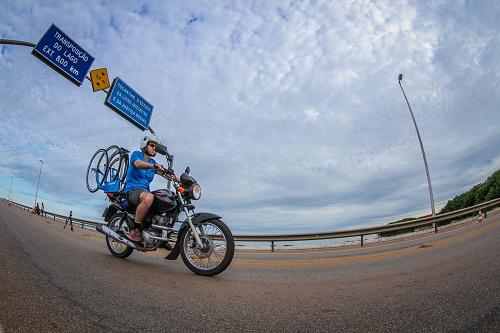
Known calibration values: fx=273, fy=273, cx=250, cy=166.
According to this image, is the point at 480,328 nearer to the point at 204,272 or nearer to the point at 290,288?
the point at 290,288

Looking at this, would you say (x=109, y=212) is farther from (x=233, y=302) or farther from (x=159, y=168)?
(x=233, y=302)

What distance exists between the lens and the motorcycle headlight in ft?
13.5

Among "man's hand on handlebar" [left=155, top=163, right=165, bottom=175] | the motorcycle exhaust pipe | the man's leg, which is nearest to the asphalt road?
the motorcycle exhaust pipe

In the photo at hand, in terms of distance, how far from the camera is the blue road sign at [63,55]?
9.34 m

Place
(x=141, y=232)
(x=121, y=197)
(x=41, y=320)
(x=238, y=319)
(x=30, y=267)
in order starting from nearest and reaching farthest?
(x=41, y=320) < (x=238, y=319) < (x=30, y=267) < (x=141, y=232) < (x=121, y=197)

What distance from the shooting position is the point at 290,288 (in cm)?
338

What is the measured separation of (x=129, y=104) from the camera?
12297mm

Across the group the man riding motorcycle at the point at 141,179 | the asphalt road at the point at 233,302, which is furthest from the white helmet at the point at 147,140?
the asphalt road at the point at 233,302

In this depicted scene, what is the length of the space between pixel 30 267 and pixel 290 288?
3147mm

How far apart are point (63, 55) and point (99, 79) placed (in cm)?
133

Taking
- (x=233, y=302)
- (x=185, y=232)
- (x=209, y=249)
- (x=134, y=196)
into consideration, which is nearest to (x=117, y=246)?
(x=134, y=196)

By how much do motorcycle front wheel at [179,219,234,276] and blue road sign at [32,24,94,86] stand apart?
9.25 metres

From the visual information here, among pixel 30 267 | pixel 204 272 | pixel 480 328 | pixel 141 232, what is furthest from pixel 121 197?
pixel 480 328

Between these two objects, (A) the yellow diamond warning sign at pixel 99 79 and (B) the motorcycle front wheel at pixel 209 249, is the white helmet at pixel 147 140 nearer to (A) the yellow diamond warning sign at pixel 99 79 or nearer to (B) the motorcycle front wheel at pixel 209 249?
(B) the motorcycle front wheel at pixel 209 249
